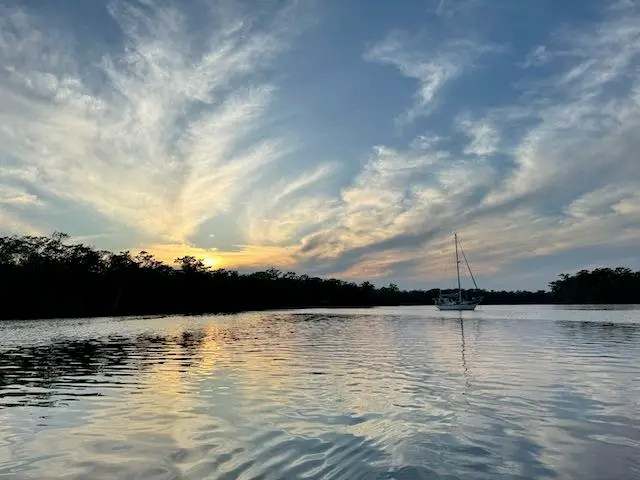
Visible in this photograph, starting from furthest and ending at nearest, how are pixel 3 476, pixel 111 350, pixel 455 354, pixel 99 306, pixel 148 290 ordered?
pixel 148 290
pixel 99 306
pixel 111 350
pixel 455 354
pixel 3 476

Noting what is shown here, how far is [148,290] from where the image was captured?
158 metres

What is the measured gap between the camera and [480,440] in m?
12.1

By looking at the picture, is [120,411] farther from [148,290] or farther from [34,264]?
[148,290]

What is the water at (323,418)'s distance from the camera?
34.0 feet

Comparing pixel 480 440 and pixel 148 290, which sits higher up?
pixel 148 290

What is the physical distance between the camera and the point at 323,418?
14.5 meters

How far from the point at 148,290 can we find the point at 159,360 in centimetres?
13483

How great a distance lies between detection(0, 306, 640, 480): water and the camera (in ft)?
34.0

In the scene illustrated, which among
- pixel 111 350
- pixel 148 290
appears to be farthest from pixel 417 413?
pixel 148 290

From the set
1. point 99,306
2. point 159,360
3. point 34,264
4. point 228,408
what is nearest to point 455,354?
point 159,360

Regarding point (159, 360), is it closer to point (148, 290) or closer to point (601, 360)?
point (601, 360)

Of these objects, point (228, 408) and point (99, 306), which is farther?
point (99, 306)

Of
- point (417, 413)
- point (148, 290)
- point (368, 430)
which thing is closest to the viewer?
point (368, 430)

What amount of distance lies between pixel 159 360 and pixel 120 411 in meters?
15.2
